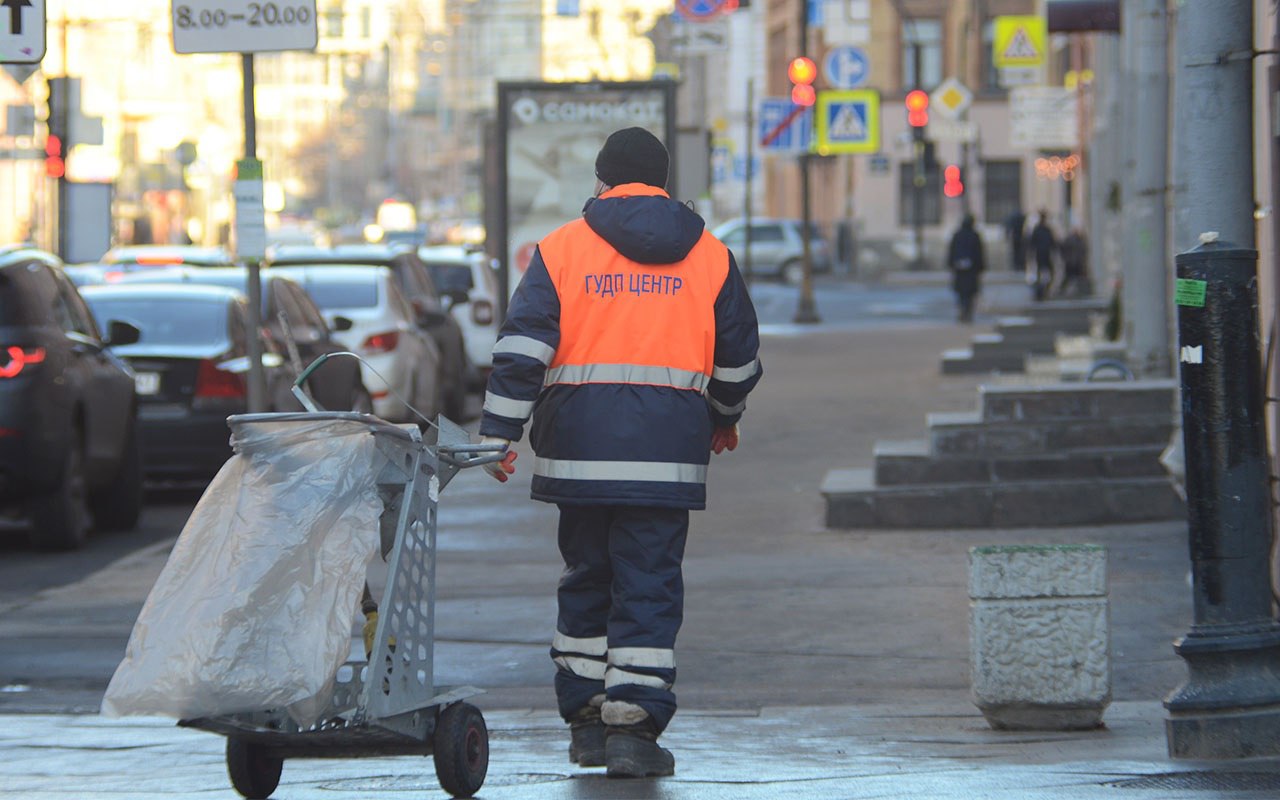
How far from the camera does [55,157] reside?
2720cm

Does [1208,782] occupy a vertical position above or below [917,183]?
below

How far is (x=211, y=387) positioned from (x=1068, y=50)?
124 feet

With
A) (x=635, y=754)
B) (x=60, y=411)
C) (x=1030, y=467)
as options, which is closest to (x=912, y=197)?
(x=1030, y=467)

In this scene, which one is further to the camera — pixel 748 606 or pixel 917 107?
pixel 917 107

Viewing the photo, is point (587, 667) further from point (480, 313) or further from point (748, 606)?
point (480, 313)

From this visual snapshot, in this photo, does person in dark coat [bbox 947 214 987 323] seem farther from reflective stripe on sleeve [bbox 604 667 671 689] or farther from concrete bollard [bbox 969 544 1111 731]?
reflective stripe on sleeve [bbox 604 667 671 689]

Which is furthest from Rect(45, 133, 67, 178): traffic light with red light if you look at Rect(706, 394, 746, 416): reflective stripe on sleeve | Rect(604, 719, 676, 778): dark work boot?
Rect(604, 719, 676, 778): dark work boot

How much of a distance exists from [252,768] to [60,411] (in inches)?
271

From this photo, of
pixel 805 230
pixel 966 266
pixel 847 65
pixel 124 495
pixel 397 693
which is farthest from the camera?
pixel 966 266

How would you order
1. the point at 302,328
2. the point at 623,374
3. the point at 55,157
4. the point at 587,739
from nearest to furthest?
the point at 623,374
the point at 587,739
the point at 302,328
the point at 55,157

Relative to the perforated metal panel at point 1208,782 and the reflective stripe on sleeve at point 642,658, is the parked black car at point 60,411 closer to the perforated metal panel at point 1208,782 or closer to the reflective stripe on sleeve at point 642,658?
the reflective stripe on sleeve at point 642,658

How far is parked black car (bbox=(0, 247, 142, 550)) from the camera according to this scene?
12.2 metres

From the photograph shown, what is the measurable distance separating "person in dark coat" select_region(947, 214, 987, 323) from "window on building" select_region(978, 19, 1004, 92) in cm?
2903

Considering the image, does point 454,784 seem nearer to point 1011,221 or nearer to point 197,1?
point 197,1
